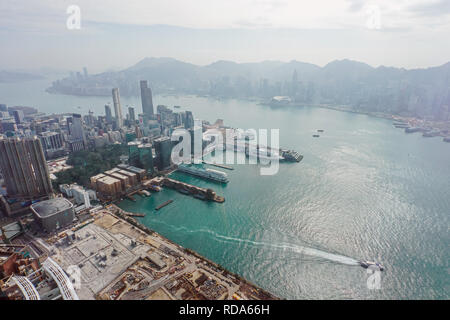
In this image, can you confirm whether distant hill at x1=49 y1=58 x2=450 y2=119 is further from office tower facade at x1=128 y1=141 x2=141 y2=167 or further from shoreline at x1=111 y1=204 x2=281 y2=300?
shoreline at x1=111 y1=204 x2=281 y2=300

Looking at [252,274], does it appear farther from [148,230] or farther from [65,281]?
[65,281]

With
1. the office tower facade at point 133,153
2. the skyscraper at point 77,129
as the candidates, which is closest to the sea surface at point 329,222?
the office tower facade at point 133,153

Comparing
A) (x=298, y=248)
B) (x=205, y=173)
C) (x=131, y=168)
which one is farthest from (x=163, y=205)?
(x=298, y=248)

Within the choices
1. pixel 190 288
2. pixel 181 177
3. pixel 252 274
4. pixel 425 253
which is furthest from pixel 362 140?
pixel 190 288

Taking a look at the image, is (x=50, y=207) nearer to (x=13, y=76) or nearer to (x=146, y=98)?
(x=146, y=98)

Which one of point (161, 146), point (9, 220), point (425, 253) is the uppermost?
point (161, 146)

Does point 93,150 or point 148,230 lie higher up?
point 93,150
